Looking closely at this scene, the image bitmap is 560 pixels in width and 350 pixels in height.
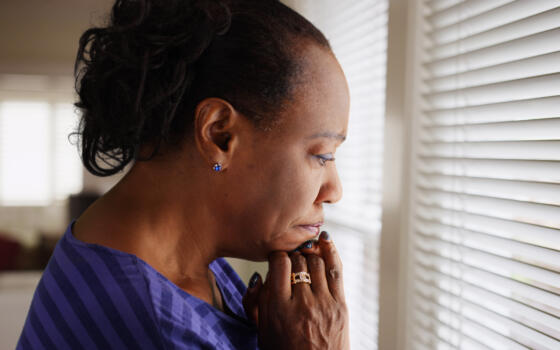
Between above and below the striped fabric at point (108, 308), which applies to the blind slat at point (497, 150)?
above

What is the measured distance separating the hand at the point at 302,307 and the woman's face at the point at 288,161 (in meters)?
0.09

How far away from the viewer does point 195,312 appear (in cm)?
74

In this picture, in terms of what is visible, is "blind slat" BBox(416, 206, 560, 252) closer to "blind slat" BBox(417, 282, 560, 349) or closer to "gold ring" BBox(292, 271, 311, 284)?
A: "blind slat" BBox(417, 282, 560, 349)

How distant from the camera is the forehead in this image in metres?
0.79

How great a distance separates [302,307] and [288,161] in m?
0.28

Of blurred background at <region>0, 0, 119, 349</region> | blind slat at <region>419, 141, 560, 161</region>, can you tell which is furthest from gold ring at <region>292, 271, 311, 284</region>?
blurred background at <region>0, 0, 119, 349</region>

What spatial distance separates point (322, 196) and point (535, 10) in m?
0.52

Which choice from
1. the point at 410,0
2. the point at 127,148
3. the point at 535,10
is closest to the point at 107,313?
the point at 127,148

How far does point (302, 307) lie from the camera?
0.86 metres

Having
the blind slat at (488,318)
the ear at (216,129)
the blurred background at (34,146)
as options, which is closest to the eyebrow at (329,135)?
the ear at (216,129)

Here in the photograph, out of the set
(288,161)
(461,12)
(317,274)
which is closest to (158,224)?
(288,161)

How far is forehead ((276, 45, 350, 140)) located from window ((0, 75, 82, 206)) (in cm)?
252

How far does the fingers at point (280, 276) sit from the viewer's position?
879 mm

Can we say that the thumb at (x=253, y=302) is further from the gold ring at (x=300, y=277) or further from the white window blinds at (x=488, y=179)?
the white window blinds at (x=488, y=179)
